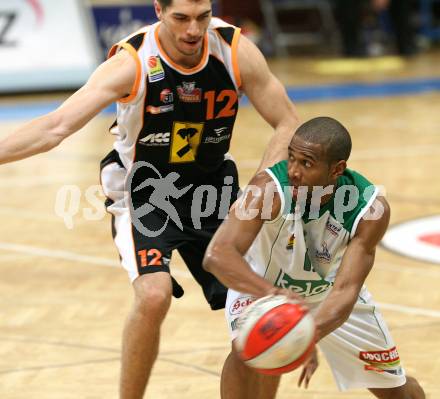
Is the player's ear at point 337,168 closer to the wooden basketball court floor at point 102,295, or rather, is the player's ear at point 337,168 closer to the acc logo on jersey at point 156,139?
the acc logo on jersey at point 156,139

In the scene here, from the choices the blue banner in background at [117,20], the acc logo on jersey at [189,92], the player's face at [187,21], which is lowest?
the blue banner in background at [117,20]

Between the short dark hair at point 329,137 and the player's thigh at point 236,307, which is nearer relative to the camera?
the short dark hair at point 329,137

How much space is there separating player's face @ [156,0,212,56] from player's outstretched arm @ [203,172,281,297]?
89cm

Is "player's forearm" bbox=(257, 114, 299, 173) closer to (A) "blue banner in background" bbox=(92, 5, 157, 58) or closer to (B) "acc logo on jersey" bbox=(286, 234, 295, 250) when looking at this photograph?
(B) "acc logo on jersey" bbox=(286, 234, 295, 250)

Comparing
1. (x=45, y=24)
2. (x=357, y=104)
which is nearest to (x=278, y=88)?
(x=357, y=104)

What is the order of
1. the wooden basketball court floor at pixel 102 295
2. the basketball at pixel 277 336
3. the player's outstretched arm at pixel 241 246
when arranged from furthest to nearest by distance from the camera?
the wooden basketball court floor at pixel 102 295 → the player's outstretched arm at pixel 241 246 → the basketball at pixel 277 336

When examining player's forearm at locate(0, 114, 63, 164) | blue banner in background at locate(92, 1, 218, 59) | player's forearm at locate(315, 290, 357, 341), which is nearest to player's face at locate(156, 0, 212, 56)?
player's forearm at locate(0, 114, 63, 164)

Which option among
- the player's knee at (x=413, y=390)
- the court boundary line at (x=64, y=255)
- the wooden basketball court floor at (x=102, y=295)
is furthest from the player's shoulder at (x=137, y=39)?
the court boundary line at (x=64, y=255)

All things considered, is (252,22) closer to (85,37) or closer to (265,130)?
(85,37)

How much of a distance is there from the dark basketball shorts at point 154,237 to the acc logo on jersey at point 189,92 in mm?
478

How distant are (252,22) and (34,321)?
50.5ft

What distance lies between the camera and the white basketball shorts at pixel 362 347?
4199 mm

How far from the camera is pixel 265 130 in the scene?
12.8 metres

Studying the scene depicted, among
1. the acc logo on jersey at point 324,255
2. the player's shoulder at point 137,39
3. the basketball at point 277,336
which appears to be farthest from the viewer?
the player's shoulder at point 137,39
